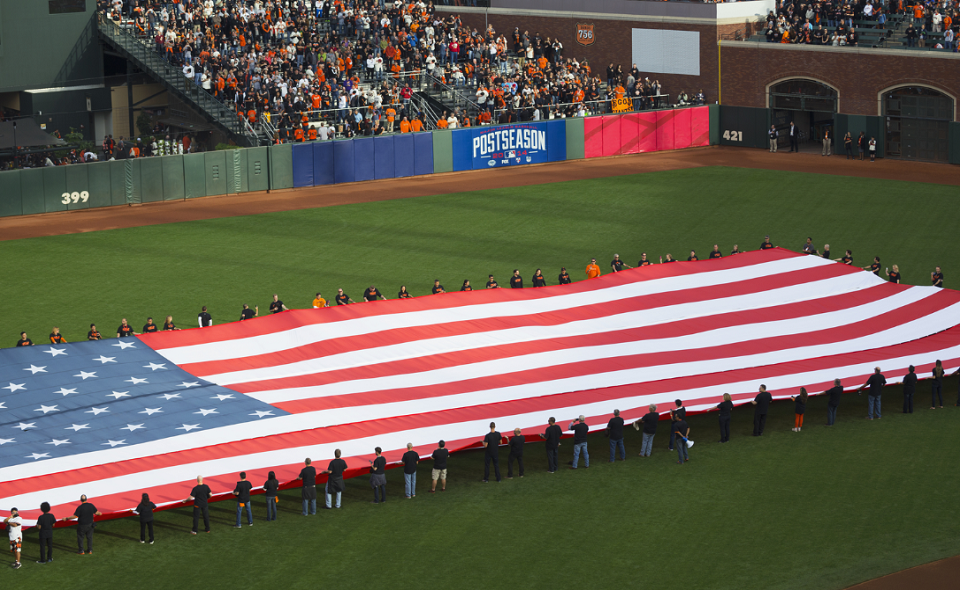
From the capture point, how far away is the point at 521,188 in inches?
1684

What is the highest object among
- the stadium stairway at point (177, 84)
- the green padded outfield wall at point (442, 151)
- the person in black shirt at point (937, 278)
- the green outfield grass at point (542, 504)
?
the stadium stairway at point (177, 84)

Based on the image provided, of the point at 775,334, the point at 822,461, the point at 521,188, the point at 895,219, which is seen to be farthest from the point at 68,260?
the point at 895,219

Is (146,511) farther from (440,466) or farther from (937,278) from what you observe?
(937,278)

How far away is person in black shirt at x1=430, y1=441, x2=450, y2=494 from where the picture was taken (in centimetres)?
1922

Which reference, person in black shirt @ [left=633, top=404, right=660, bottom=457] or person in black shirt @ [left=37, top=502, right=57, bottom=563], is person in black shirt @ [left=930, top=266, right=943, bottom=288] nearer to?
person in black shirt @ [left=633, top=404, right=660, bottom=457]

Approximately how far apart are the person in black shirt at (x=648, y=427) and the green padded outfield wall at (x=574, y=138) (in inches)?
1107

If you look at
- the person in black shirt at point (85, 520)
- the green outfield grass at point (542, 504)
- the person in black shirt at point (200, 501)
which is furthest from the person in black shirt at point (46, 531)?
the person in black shirt at point (200, 501)

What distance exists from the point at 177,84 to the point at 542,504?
111 ft

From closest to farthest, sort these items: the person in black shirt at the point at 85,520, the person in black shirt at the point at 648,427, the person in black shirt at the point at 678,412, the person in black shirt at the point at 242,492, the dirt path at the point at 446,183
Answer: the person in black shirt at the point at 85,520 < the person in black shirt at the point at 242,492 < the person in black shirt at the point at 678,412 < the person in black shirt at the point at 648,427 < the dirt path at the point at 446,183

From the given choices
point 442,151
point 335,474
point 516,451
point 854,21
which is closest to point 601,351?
point 516,451

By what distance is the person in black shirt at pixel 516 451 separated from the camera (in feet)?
64.6

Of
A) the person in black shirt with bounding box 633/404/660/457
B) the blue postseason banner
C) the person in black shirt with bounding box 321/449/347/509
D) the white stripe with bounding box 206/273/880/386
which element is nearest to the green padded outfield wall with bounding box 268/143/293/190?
the blue postseason banner

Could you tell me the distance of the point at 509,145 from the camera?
4666 centimetres

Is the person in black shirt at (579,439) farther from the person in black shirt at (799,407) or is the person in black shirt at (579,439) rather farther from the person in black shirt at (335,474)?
the person in black shirt at (799,407)
